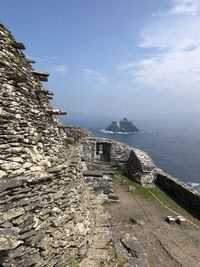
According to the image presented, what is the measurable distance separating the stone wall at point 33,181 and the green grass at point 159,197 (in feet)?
29.2

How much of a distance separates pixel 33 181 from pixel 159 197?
1403 cm

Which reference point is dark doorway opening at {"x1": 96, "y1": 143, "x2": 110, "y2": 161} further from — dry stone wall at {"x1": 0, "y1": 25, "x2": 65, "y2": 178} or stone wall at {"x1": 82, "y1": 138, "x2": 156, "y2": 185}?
dry stone wall at {"x1": 0, "y1": 25, "x2": 65, "y2": 178}

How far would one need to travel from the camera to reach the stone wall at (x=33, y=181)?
22.3 feet

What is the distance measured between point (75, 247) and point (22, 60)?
6.24m

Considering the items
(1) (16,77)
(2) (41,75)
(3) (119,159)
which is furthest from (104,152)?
(1) (16,77)

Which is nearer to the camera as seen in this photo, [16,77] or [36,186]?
[36,186]

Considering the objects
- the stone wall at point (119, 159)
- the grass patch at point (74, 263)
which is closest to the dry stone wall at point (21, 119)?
the grass patch at point (74, 263)

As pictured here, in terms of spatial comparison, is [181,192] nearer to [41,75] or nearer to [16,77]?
[41,75]

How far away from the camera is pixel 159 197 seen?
19719 mm

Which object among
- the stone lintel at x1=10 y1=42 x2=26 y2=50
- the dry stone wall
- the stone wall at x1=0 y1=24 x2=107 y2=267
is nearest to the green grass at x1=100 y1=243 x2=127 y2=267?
the stone wall at x1=0 y1=24 x2=107 y2=267

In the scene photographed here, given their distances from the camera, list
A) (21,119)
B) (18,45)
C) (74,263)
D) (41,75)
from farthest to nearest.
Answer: (41,75) → (18,45) → (74,263) → (21,119)

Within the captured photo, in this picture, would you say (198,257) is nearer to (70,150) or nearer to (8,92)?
(70,150)

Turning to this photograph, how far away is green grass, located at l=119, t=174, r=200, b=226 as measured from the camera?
17.1 metres

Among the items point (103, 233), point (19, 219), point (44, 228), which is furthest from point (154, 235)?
point (19, 219)
